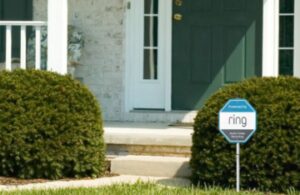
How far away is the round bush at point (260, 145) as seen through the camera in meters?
6.80

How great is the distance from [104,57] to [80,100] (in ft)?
8.68

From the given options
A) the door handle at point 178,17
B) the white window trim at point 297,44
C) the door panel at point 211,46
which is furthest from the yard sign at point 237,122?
the door handle at point 178,17

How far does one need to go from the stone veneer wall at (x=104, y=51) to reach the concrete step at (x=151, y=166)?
7.33 ft

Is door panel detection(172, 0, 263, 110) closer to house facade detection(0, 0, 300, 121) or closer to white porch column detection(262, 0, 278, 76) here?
house facade detection(0, 0, 300, 121)

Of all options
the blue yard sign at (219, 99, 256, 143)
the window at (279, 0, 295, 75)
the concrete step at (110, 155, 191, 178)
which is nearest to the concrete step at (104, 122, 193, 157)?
the concrete step at (110, 155, 191, 178)

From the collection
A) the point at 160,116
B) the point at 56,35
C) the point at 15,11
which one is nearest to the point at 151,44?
the point at 160,116

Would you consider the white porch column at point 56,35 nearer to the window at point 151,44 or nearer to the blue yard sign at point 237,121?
the window at point 151,44

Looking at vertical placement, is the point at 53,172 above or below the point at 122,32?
below

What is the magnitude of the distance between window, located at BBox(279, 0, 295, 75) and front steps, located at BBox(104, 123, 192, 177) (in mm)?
1940

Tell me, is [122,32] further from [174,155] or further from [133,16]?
[174,155]

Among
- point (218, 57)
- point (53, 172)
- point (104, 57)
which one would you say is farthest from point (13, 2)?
point (53, 172)

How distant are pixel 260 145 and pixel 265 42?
1635mm

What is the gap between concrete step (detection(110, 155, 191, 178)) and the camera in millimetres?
7750

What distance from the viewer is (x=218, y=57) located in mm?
10031
